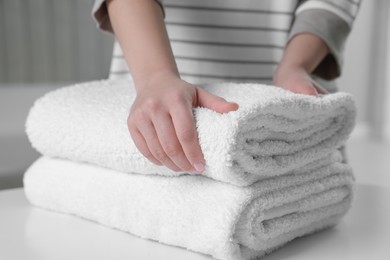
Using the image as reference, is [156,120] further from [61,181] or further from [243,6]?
[243,6]

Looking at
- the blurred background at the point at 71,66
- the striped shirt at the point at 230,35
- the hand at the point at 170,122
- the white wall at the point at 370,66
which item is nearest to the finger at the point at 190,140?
the hand at the point at 170,122

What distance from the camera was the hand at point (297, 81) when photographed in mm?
594

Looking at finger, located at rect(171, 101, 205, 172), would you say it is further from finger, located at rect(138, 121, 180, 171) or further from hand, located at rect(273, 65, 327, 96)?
hand, located at rect(273, 65, 327, 96)

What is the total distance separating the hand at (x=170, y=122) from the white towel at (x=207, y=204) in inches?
1.4

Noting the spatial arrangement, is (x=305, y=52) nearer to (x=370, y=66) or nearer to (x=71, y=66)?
(x=71, y=66)

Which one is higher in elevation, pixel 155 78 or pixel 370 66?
pixel 155 78

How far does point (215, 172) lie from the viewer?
47cm

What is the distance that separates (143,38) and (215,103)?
0.13 meters

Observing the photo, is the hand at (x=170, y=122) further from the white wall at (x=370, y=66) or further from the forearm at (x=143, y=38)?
the white wall at (x=370, y=66)

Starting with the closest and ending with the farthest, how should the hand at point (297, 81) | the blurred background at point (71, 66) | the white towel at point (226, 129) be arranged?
the white towel at point (226, 129) < the hand at point (297, 81) < the blurred background at point (71, 66)

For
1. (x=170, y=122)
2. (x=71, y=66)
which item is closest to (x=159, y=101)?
(x=170, y=122)

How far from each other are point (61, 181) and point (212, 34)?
0.30 metres

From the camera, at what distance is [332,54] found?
73 cm

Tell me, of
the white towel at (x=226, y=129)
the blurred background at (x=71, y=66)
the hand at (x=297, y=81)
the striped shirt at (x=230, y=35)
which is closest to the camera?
the white towel at (x=226, y=129)
